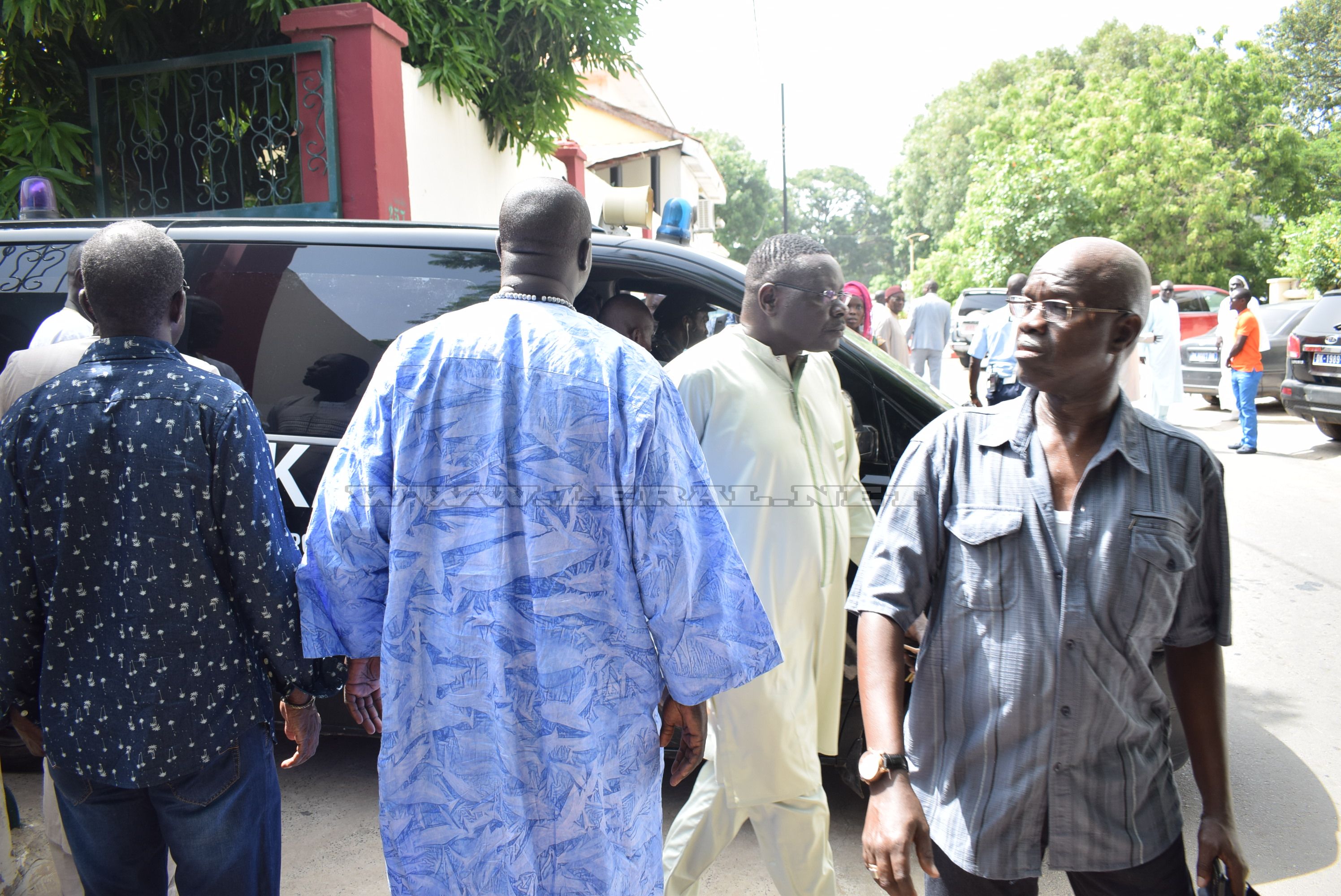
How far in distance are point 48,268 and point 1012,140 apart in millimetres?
34245

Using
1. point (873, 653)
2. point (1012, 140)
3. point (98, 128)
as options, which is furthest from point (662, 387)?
point (1012, 140)

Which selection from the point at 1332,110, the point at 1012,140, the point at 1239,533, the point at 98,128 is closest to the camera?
the point at 98,128

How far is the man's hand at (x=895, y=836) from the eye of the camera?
1.53 m

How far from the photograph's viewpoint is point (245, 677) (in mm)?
1902

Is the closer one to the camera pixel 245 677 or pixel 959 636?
pixel 959 636

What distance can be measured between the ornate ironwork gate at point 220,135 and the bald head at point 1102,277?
5581 millimetres

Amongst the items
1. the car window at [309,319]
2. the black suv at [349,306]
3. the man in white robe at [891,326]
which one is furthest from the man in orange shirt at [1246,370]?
the car window at [309,319]

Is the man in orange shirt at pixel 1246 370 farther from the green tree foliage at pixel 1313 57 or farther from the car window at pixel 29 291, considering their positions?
the green tree foliage at pixel 1313 57

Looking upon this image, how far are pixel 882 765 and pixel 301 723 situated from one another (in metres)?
1.28

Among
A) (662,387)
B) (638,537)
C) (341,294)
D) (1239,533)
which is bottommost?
(1239,533)

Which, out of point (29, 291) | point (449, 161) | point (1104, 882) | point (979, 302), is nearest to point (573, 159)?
point (449, 161)

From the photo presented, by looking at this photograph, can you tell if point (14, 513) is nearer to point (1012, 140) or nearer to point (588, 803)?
point (588, 803)

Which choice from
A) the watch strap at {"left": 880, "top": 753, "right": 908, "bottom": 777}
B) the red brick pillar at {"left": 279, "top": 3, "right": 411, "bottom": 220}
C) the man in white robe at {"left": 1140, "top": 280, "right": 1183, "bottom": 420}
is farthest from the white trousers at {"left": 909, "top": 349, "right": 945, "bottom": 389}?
the watch strap at {"left": 880, "top": 753, "right": 908, "bottom": 777}

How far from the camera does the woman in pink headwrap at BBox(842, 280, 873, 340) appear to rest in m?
8.43
